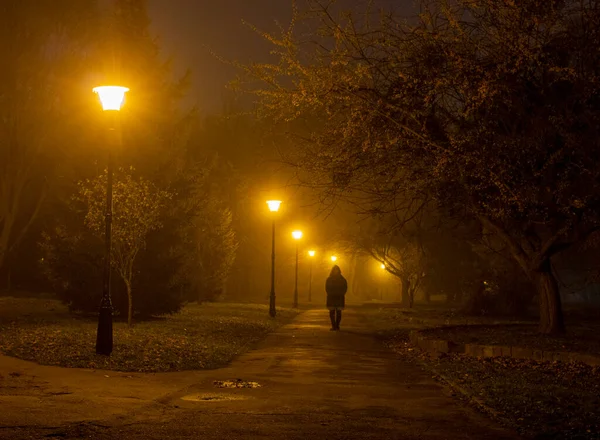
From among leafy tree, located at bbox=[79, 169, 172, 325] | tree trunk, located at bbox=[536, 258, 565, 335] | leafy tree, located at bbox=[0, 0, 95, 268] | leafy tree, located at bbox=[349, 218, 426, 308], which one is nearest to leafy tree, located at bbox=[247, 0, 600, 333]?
tree trunk, located at bbox=[536, 258, 565, 335]

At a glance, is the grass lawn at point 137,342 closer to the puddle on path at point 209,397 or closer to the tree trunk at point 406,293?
the puddle on path at point 209,397

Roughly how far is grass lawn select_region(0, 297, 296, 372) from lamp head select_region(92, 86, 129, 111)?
4.63 meters

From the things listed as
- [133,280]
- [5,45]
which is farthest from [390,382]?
[5,45]

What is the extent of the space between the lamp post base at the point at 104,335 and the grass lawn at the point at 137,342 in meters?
0.17

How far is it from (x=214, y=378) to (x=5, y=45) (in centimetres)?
2419

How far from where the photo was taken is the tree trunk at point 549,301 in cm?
1838

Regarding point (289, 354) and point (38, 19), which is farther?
point (38, 19)

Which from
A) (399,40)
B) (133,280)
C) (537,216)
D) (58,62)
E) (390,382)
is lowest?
(390,382)

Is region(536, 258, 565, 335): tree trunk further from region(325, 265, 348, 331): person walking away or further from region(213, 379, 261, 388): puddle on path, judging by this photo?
region(213, 379, 261, 388): puddle on path

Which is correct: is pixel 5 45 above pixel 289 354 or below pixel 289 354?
above

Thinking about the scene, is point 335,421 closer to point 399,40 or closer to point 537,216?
point 399,40

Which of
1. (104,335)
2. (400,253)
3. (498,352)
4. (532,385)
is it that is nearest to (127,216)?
(104,335)

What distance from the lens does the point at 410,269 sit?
1725 inches

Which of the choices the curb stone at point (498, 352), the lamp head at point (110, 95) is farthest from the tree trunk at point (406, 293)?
the lamp head at point (110, 95)
